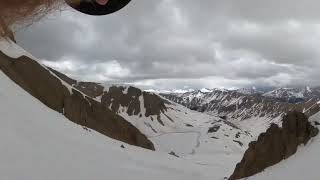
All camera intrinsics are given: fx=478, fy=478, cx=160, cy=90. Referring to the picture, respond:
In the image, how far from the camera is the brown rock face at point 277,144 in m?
38.3

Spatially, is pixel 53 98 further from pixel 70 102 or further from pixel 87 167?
pixel 87 167

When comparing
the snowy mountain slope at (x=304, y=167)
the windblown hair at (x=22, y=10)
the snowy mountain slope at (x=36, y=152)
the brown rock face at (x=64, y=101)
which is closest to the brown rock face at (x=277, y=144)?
the snowy mountain slope at (x=304, y=167)

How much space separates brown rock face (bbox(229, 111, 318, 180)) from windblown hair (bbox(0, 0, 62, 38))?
117 feet

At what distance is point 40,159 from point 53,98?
6563cm

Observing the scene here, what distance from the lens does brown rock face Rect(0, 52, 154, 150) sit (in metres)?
85.4

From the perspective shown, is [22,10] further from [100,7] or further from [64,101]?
[64,101]

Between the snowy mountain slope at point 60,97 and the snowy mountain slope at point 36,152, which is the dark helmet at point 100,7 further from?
the snowy mountain slope at point 60,97

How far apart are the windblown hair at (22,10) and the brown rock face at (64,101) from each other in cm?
6731

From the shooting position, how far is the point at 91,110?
112625 mm

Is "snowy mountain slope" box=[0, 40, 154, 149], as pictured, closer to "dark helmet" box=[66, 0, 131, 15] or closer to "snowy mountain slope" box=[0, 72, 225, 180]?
"snowy mountain slope" box=[0, 72, 225, 180]

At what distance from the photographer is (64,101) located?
9500cm

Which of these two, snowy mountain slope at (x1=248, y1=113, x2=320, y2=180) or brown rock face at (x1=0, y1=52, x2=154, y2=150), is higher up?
brown rock face at (x1=0, y1=52, x2=154, y2=150)

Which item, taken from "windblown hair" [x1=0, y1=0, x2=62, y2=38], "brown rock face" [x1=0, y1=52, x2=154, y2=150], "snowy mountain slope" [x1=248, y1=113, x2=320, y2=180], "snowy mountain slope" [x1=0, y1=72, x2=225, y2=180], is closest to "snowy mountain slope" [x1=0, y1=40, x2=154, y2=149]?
"brown rock face" [x1=0, y1=52, x2=154, y2=150]

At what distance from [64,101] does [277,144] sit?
199 feet
